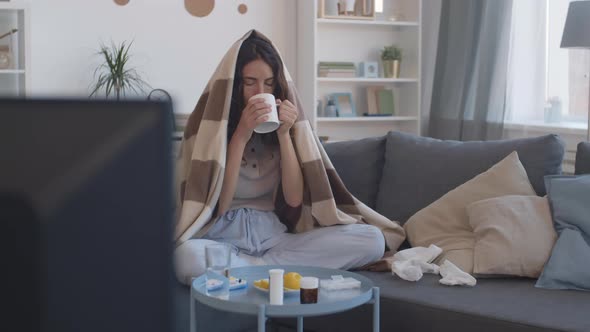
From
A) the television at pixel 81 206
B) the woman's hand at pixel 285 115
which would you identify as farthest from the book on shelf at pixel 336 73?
the television at pixel 81 206

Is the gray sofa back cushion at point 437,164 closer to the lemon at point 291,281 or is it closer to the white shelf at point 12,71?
the lemon at point 291,281

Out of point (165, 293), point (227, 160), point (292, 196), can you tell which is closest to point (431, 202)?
point (292, 196)

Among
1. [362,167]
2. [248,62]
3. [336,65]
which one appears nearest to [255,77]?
[248,62]

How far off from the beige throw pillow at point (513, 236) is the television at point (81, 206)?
2197 mm

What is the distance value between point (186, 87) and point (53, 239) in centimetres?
490

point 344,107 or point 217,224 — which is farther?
point 344,107

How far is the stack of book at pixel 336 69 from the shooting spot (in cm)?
530

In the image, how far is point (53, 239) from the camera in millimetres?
392

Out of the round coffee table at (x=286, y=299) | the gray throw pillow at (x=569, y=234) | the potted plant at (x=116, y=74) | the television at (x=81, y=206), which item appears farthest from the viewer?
the potted plant at (x=116, y=74)

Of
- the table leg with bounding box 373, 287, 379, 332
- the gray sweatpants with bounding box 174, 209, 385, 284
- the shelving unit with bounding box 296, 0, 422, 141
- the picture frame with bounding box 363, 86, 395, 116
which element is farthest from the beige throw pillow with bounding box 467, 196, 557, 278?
the picture frame with bounding box 363, 86, 395, 116

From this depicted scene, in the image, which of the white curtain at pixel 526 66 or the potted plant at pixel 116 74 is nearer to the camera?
the white curtain at pixel 526 66

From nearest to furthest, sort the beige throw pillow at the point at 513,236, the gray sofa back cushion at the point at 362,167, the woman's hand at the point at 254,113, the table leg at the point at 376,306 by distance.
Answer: the table leg at the point at 376,306
the beige throw pillow at the point at 513,236
the woman's hand at the point at 254,113
the gray sofa back cushion at the point at 362,167

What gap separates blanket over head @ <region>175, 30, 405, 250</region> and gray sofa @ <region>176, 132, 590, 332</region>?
0.18m

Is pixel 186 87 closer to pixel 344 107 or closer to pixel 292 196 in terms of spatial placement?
pixel 344 107
